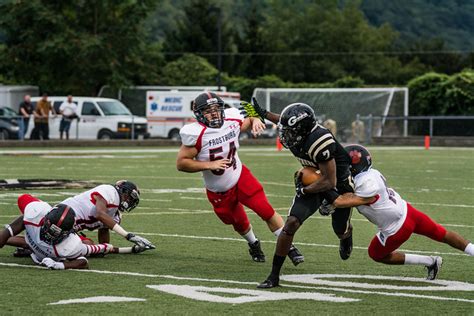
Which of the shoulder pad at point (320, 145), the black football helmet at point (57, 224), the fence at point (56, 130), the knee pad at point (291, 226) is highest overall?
the shoulder pad at point (320, 145)

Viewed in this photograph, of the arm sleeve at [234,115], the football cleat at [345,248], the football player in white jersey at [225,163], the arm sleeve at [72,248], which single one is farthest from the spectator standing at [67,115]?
the football cleat at [345,248]

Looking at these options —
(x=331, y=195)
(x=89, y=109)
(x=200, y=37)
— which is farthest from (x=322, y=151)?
(x=200, y=37)

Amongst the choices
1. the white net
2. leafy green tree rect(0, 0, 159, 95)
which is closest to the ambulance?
the white net

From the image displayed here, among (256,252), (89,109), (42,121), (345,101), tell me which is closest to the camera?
(256,252)

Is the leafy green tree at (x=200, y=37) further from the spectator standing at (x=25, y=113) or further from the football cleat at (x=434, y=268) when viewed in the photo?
the football cleat at (x=434, y=268)

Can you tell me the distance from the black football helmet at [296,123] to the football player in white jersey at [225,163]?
1.28 m

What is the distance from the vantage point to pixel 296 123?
892cm

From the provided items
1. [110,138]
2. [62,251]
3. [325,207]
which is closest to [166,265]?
[62,251]

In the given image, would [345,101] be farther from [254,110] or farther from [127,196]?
[127,196]

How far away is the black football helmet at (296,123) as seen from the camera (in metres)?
8.92

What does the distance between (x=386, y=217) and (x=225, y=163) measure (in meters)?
1.69

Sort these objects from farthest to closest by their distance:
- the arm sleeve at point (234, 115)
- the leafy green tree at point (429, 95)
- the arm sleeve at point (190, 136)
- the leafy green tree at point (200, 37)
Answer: the leafy green tree at point (200, 37) < the leafy green tree at point (429, 95) < the arm sleeve at point (234, 115) < the arm sleeve at point (190, 136)

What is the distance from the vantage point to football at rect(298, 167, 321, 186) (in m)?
9.10

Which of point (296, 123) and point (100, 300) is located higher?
point (296, 123)
